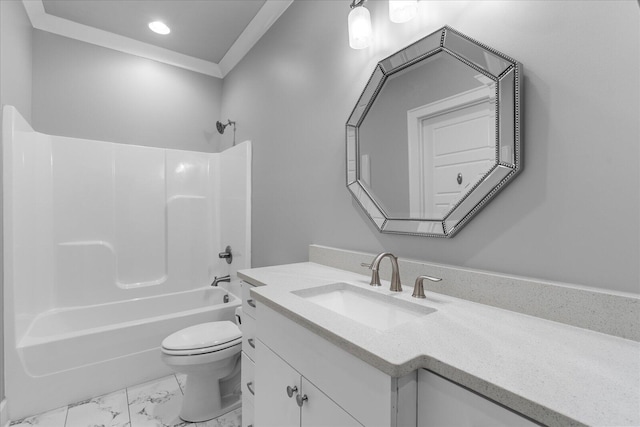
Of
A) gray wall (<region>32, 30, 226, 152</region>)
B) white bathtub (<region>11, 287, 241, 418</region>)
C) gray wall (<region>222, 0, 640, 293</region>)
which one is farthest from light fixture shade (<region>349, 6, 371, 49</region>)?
gray wall (<region>32, 30, 226, 152</region>)

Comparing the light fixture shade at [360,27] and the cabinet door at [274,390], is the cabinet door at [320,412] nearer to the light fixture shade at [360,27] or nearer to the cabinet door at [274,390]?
the cabinet door at [274,390]

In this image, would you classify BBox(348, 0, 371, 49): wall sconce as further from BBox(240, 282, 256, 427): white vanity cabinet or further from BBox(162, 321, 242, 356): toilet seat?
BBox(162, 321, 242, 356): toilet seat

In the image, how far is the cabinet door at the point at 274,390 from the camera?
0.96m

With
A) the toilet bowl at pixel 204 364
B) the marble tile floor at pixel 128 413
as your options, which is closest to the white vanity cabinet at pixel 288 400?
the toilet bowl at pixel 204 364

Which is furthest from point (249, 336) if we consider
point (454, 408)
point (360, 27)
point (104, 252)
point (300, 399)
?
point (104, 252)

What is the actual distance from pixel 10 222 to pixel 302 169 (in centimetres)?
177

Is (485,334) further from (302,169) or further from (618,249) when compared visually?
(302,169)

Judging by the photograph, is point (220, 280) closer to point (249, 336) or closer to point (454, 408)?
point (249, 336)

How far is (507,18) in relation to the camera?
967 mm

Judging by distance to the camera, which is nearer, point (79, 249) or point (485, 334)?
point (485, 334)

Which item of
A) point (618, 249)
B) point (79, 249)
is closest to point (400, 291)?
point (618, 249)

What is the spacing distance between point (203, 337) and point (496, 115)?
189cm

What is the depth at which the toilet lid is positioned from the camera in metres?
1.71

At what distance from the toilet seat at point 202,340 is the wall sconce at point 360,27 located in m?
1.74
